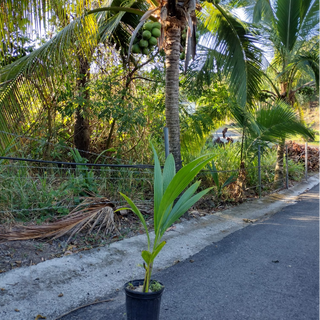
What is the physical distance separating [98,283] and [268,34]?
319 inches

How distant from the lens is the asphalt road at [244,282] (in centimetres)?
278

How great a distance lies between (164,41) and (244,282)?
13.5ft

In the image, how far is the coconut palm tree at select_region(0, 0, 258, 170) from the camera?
4742mm

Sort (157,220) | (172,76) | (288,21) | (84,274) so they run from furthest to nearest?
(288,21)
(172,76)
(84,274)
(157,220)

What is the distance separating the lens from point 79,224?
4453 mm

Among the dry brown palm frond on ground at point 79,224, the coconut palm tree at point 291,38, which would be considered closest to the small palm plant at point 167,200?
the dry brown palm frond on ground at point 79,224

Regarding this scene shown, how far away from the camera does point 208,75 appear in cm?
757

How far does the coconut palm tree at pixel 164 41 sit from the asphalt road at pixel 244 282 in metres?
2.02

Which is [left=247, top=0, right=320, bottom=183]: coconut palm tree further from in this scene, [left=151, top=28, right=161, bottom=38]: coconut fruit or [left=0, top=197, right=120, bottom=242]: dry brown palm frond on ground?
[left=0, top=197, right=120, bottom=242]: dry brown palm frond on ground

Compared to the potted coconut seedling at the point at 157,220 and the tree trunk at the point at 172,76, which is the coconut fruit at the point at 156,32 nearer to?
the tree trunk at the point at 172,76

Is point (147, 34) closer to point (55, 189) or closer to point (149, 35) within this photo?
point (149, 35)

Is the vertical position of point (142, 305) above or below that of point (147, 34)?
below

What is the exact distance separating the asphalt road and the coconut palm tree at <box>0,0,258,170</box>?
202 centimetres

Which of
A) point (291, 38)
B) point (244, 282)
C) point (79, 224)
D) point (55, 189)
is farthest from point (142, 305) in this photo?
point (291, 38)
